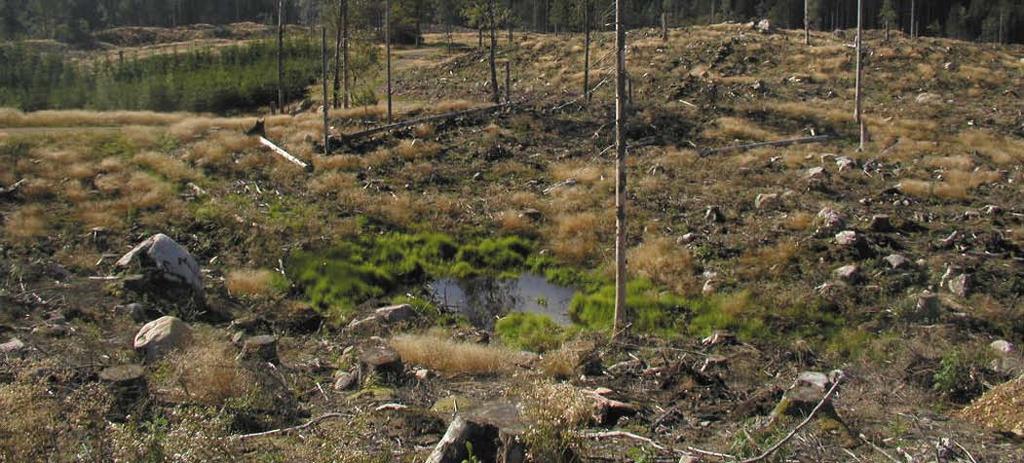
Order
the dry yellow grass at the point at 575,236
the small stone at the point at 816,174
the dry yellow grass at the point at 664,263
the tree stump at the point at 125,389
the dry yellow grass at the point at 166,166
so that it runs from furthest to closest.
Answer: the dry yellow grass at the point at 166,166, the small stone at the point at 816,174, the dry yellow grass at the point at 575,236, the dry yellow grass at the point at 664,263, the tree stump at the point at 125,389

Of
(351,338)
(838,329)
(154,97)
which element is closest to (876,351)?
(838,329)

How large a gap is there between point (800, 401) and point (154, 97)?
57.7 meters

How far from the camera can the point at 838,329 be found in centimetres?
1391

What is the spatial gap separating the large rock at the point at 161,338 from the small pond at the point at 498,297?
629 cm

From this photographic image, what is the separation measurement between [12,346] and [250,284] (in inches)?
233

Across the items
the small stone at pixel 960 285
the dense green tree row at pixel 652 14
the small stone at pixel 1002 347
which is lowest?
the small stone at pixel 1002 347

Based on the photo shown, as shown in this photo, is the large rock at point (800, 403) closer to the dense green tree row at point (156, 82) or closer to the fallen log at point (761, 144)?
the fallen log at point (761, 144)

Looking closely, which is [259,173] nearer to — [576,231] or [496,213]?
[496,213]

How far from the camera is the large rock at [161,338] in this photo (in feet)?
34.4

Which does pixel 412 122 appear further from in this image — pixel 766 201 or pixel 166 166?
pixel 766 201

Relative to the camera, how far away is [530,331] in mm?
15047

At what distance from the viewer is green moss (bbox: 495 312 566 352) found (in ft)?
46.0

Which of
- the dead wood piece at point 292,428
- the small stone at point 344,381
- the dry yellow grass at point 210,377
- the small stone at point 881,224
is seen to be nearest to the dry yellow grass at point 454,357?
the small stone at point 344,381

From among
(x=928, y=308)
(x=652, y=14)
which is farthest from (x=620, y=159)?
(x=652, y=14)
